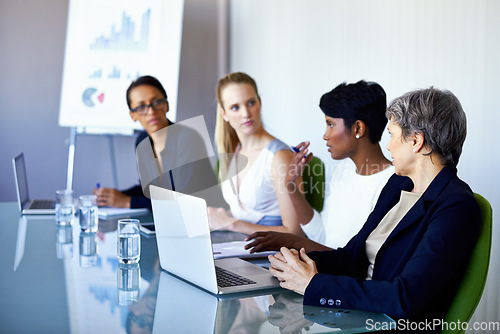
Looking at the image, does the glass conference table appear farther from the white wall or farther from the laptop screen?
the white wall

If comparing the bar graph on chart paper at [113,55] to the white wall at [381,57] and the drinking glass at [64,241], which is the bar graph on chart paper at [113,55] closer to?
the white wall at [381,57]

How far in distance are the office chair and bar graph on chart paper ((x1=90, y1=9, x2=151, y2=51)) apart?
3456mm

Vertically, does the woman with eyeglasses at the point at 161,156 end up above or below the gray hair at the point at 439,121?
below

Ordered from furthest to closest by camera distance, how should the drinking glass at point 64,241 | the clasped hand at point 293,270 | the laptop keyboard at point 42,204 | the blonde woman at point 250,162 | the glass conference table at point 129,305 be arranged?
the laptop keyboard at point 42,204
the blonde woman at point 250,162
the drinking glass at point 64,241
the clasped hand at point 293,270
the glass conference table at point 129,305

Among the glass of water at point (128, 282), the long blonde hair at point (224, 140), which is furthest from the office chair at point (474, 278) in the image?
the long blonde hair at point (224, 140)

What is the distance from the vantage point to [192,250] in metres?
1.36

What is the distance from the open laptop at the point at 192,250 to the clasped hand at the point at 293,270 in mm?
36

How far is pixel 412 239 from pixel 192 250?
0.54m

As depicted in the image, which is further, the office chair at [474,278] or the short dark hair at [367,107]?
the short dark hair at [367,107]

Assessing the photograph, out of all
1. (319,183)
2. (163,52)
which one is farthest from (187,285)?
(163,52)

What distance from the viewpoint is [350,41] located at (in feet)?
10.8

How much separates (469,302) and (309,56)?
8.94 ft

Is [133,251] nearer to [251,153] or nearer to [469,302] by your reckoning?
[469,302]

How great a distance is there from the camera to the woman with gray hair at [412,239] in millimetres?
1215
